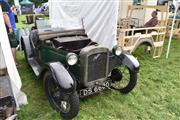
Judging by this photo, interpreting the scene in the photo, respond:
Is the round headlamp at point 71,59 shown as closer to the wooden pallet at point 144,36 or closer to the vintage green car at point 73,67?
the vintage green car at point 73,67

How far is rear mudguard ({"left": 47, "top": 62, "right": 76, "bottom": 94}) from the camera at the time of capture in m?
2.75

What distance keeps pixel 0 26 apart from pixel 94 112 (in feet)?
6.12

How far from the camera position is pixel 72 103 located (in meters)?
2.85

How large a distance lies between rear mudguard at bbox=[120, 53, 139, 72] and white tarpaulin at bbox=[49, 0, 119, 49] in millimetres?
1410

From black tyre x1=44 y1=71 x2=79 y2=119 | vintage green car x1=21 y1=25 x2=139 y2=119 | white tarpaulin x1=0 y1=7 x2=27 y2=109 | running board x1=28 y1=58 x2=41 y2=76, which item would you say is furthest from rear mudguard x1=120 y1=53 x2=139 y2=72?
white tarpaulin x1=0 y1=7 x2=27 y2=109

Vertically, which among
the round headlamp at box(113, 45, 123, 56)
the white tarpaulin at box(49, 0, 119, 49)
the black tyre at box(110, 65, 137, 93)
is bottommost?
the black tyre at box(110, 65, 137, 93)

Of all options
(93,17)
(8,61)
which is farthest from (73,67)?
(93,17)

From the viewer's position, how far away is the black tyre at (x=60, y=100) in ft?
9.37

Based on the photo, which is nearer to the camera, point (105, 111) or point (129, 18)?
point (105, 111)

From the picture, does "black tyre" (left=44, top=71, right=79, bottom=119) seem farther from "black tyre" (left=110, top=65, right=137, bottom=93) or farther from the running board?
"black tyre" (left=110, top=65, right=137, bottom=93)

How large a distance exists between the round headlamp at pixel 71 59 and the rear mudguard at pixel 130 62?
937mm

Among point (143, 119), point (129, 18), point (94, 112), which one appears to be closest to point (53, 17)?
point (129, 18)

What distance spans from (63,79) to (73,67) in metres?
0.48

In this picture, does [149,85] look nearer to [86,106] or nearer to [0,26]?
[86,106]
